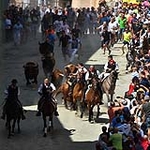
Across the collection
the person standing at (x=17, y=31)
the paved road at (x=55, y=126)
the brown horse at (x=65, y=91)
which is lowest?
the paved road at (x=55, y=126)

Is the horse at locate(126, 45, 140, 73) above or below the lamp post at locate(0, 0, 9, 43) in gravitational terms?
below

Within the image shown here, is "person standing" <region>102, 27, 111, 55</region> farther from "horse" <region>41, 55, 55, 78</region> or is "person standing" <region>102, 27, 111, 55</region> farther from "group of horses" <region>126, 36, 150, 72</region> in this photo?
"horse" <region>41, 55, 55, 78</region>

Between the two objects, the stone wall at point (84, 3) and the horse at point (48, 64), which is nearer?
the horse at point (48, 64)

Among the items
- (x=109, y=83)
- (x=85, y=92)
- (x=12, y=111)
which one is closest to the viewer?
(x=12, y=111)

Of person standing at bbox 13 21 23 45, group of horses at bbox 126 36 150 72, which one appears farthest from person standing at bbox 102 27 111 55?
person standing at bbox 13 21 23 45

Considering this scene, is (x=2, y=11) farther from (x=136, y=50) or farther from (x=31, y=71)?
(x=31, y=71)

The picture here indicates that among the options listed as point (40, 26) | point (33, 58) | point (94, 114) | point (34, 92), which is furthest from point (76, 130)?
point (40, 26)

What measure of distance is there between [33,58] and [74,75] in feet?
38.1

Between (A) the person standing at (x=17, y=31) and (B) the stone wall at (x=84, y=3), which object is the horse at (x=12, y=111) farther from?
(B) the stone wall at (x=84, y=3)

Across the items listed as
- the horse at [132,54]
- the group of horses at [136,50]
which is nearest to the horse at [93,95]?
the group of horses at [136,50]

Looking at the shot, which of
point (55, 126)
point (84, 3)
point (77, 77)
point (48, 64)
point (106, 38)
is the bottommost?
point (55, 126)

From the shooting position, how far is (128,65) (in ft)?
99.4

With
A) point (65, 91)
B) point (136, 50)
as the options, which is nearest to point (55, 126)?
point (65, 91)

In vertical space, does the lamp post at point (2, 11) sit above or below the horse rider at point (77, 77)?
above
